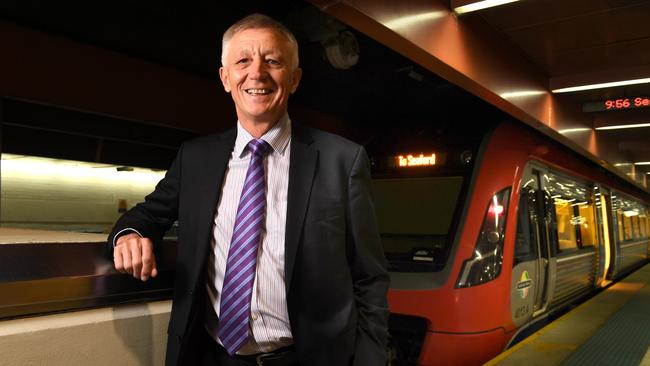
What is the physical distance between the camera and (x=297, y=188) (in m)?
1.36

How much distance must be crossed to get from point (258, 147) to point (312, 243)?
32 centimetres

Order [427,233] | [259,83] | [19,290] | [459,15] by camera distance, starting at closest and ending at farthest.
Result: [19,290], [259,83], [459,15], [427,233]

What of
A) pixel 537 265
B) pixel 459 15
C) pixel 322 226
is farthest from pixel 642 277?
pixel 322 226

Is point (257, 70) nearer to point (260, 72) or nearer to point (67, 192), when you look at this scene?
point (260, 72)

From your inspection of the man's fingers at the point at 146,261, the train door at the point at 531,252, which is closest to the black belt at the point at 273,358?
the man's fingers at the point at 146,261

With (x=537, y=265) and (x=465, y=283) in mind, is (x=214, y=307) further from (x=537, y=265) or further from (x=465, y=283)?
→ (x=537, y=265)

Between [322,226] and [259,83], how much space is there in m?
0.44

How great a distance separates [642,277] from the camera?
10.5 m

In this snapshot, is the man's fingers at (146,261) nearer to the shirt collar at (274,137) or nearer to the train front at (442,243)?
the shirt collar at (274,137)

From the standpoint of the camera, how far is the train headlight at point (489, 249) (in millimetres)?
4328

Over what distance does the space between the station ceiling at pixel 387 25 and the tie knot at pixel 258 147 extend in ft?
5.90

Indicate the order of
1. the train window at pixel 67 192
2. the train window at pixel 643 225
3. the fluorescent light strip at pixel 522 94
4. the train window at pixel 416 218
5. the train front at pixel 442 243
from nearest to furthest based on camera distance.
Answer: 1. the train front at pixel 442 243
2. the train window at pixel 416 218
3. the fluorescent light strip at pixel 522 94
4. the train window at pixel 67 192
5. the train window at pixel 643 225

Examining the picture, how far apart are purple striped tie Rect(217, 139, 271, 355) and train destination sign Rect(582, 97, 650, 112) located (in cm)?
629

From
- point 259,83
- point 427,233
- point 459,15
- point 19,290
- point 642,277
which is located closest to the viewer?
point 19,290
